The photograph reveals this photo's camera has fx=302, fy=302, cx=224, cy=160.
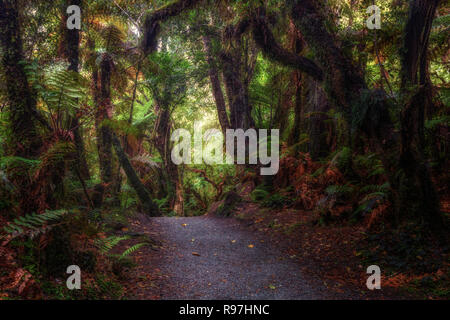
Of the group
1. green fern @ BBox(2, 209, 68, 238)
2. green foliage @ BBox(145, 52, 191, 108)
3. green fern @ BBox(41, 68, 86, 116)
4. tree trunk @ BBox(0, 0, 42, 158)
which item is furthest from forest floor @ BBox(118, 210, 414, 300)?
green foliage @ BBox(145, 52, 191, 108)

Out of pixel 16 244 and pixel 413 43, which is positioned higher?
pixel 413 43

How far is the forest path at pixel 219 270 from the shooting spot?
11.4 ft

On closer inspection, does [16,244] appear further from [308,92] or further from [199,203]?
[199,203]

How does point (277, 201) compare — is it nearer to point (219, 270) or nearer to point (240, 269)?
point (240, 269)

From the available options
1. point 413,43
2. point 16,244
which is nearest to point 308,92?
point 413,43

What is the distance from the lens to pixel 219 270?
4289mm

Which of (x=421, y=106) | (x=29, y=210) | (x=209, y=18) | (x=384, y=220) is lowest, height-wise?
(x=384, y=220)

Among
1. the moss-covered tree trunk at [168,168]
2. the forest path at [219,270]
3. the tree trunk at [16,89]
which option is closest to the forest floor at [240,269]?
the forest path at [219,270]

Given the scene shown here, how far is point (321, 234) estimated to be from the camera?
545cm

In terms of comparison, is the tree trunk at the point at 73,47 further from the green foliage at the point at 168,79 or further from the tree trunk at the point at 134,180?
the green foliage at the point at 168,79

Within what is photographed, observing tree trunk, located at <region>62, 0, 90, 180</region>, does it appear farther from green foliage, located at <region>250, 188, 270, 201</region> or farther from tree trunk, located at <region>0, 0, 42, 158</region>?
green foliage, located at <region>250, 188, 270, 201</region>

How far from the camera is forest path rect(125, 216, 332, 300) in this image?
348 cm

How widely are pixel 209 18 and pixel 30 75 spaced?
301 inches

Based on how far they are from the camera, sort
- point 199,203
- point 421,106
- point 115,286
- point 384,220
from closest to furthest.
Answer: point 115,286 → point 421,106 → point 384,220 → point 199,203
